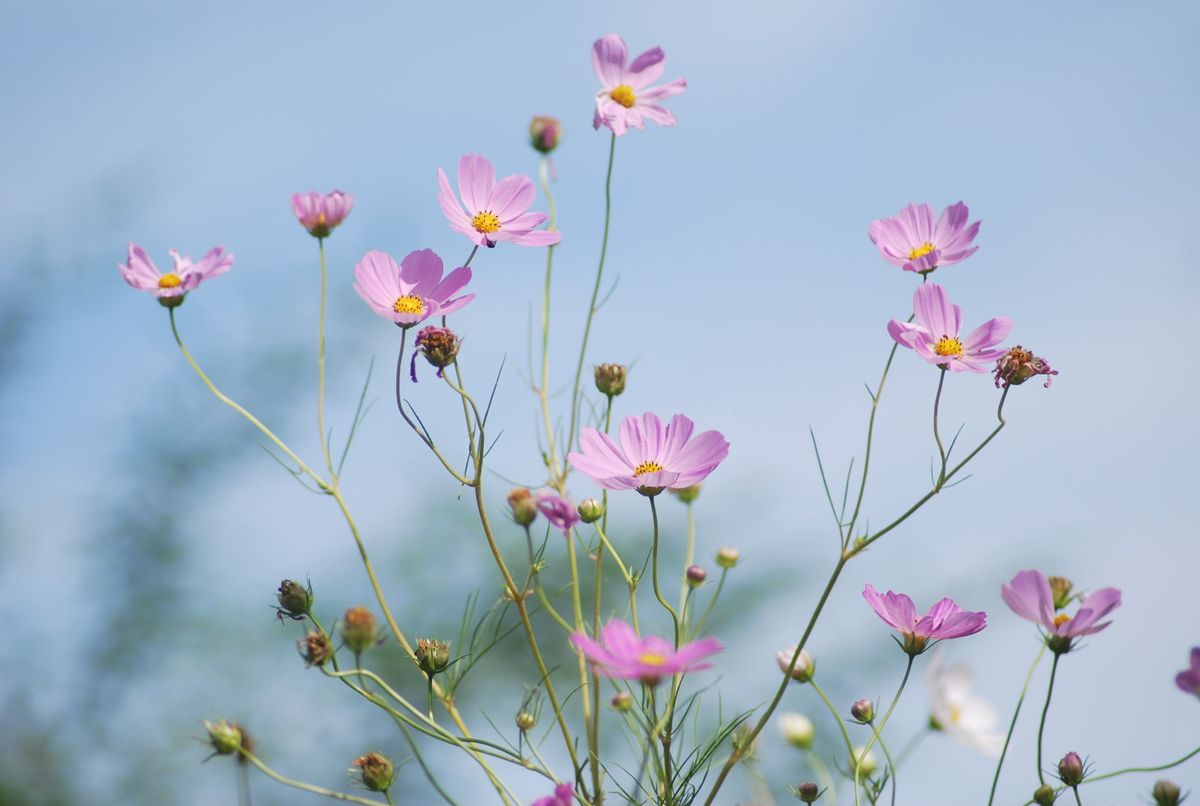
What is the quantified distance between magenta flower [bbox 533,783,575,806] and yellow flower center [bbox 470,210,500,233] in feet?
1.19

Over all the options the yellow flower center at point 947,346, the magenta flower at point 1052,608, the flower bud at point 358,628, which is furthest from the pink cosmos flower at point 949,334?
the flower bud at point 358,628

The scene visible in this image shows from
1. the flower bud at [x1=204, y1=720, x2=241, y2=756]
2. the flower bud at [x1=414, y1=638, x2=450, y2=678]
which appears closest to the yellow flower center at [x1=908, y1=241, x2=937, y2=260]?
the flower bud at [x1=414, y1=638, x2=450, y2=678]

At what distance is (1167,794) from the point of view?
2.17 feet

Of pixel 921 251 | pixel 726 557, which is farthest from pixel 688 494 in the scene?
pixel 921 251

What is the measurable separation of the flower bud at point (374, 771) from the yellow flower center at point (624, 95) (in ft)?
1.63

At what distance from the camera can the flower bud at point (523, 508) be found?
0.63 metres

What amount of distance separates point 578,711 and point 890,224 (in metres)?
2.81

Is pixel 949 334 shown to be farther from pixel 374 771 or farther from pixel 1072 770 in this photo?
pixel 374 771

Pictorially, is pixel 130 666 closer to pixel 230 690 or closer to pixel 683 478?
pixel 230 690

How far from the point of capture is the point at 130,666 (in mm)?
3816

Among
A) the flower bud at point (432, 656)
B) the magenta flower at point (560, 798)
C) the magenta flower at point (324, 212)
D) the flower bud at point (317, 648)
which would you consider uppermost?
the magenta flower at point (324, 212)

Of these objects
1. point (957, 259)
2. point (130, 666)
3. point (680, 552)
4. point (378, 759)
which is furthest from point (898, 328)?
point (130, 666)

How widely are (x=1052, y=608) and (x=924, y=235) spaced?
27cm

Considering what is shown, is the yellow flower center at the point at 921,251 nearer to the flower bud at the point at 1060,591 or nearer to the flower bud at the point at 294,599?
the flower bud at the point at 1060,591
